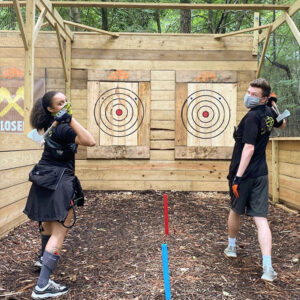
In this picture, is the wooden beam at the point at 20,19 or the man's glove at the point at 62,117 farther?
the wooden beam at the point at 20,19

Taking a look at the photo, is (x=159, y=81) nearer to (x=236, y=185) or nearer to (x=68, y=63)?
(x=68, y=63)

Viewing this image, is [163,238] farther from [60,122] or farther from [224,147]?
[224,147]

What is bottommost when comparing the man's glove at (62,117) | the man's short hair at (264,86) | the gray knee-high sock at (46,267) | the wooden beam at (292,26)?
the gray knee-high sock at (46,267)

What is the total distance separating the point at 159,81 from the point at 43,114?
4.25 meters

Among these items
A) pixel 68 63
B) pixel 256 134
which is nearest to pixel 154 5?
pixel 68 63

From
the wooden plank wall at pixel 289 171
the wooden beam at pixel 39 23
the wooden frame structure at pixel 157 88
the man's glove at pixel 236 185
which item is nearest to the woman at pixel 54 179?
the man's glove at pixel 236 185

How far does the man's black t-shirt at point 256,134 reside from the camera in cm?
257

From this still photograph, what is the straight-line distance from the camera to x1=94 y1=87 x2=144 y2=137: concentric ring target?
6.25 meters

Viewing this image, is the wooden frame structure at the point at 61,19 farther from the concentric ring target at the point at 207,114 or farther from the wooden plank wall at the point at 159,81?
the concentric ring target at the point at 207,114

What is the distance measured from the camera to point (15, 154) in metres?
3.74

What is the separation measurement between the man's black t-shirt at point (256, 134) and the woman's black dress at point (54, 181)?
140 cm

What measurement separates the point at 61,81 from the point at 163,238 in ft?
13.1

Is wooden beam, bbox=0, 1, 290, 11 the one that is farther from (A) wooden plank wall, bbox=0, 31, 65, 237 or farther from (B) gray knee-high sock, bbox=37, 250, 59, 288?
(B) gray knee-high sock, bbox=37, 250, 59, 288

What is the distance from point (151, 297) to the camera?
216 centimetres
